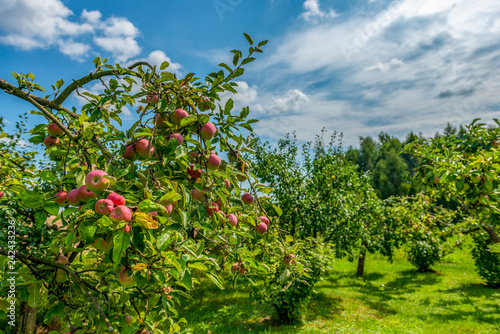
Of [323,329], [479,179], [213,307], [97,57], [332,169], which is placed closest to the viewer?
[97,57]

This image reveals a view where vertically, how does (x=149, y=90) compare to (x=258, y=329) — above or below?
above

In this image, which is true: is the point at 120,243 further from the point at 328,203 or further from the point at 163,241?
the point at 328,203

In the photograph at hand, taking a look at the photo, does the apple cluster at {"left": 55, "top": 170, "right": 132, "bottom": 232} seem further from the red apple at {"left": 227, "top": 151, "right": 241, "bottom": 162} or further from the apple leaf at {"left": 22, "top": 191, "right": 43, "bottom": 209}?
the red apple at {"left": 227, "top": 151, "right": 241, "bottom": 162}

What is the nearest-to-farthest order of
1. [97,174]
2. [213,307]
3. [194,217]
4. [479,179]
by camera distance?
1. [97,174]
2. [194,217]
3. [479,179]
4. [213,307]

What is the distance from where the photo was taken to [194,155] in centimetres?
145

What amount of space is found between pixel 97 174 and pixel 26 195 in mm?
368

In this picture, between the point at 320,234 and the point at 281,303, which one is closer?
the point at 281,303

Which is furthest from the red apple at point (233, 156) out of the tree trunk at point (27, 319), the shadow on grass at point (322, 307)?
the shadow on grass at point (322, 307)

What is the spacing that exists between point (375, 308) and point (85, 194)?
8012mm

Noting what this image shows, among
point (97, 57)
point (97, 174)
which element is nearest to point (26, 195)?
point (97, 174)

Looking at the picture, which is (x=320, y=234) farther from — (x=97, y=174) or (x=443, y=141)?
(x=97, y=174)

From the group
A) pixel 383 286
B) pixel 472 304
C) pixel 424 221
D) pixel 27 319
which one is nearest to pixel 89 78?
pixel 27 319

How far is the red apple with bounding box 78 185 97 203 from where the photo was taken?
3.50 ft

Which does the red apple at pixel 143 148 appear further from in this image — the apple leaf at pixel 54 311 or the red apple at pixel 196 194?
the apple leaf at pixel 54 311
